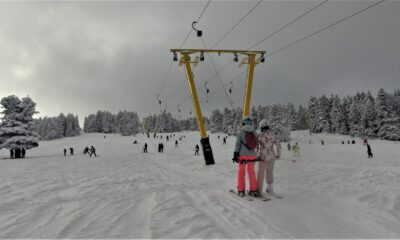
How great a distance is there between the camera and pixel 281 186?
7730 millimetres

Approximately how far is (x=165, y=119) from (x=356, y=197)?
141 meters

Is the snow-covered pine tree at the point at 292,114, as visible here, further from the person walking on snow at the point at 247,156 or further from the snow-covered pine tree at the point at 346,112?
the person walking on snow at the point at 247,156

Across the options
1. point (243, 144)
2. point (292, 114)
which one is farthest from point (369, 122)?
point (243, 144)

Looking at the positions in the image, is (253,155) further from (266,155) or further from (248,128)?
(248,128)

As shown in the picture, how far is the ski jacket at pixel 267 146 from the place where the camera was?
20.2ft

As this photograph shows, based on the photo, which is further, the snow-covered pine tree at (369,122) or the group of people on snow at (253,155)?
the snow-covered pine tree at (369,122)

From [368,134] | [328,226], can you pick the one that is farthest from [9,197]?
[368,134]

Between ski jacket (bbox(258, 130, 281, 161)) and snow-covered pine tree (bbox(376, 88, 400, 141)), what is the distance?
74550 mm

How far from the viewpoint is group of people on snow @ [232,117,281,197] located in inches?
237

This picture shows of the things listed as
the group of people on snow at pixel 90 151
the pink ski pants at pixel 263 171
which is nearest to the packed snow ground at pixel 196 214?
the pink ski pants at pixel 263 171

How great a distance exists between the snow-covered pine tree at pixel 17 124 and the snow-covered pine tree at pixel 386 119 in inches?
3060

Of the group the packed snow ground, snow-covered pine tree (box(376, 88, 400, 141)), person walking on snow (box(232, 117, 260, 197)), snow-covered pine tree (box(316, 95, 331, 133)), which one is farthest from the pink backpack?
snow-covered pine tree (box(316, 95, 331, 133))

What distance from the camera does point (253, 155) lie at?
238 inches

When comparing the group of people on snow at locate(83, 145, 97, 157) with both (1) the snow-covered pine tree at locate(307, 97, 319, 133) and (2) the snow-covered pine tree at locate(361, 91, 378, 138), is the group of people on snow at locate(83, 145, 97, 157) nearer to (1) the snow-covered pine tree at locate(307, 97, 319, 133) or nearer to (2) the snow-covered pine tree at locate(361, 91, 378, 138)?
(2) the snow-covered pine tree at locate(361, 91, 378, 138)
